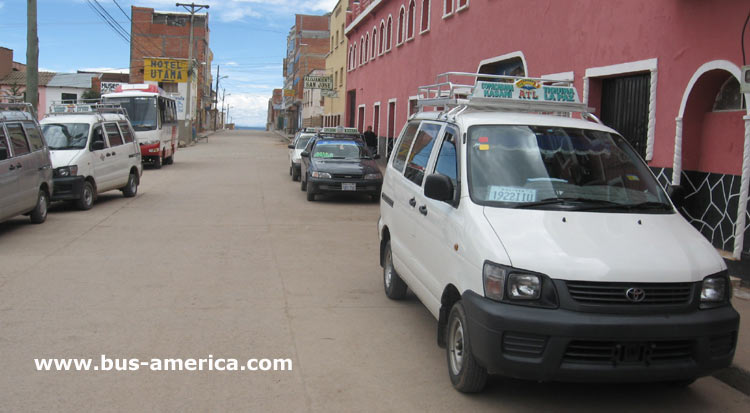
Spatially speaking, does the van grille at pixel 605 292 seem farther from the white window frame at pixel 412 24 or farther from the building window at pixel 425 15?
the white window frame at pixel 412 24

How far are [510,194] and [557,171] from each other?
0.51 m

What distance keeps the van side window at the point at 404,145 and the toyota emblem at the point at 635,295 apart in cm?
314

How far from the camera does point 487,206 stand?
473cm

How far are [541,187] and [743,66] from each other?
4.44m

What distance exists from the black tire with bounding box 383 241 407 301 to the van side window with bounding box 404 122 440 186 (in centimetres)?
99

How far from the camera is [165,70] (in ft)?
180

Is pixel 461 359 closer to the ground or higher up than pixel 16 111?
closer to the ground

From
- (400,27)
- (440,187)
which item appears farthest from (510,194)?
(400,27)

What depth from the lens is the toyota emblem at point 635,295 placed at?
13.3 ft

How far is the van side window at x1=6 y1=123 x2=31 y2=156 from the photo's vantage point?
11.0m

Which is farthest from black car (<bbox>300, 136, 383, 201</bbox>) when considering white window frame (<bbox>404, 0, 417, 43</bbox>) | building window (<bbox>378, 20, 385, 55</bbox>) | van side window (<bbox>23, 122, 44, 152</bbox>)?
building window (<bbox>378, 20, 385, 55</bbox>)

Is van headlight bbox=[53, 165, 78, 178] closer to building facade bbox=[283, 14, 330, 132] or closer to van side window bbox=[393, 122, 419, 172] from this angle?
van side window bbox=[393, 122, 419, 172]

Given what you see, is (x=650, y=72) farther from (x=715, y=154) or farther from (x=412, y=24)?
(x=412, y=24)

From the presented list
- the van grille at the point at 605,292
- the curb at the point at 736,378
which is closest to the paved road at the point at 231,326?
the curb at the point at 736,378
